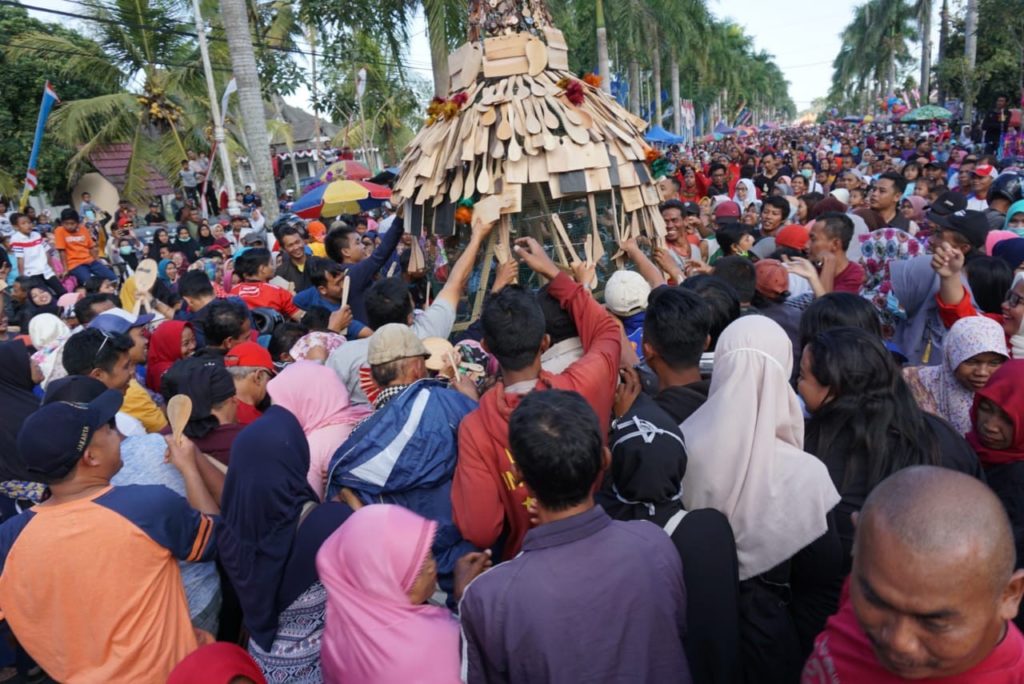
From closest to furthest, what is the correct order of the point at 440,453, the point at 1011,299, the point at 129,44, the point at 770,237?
the point at 440,453
the point at 1011,299
the point at 770,237
the point at 129,44

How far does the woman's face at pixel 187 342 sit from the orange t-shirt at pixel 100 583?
6.83 ft

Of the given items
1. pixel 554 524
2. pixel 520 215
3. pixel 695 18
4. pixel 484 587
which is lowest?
pixel 484 587

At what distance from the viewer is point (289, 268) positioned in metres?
6.79

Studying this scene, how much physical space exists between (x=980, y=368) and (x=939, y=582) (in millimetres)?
2040

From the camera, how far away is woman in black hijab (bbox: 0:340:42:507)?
384cm

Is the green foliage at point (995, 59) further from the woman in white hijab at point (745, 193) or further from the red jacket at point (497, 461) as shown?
the red jacket at point (497, 461)

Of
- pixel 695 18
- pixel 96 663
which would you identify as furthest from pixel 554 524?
pixel 695 18

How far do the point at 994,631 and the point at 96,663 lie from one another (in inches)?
97.3

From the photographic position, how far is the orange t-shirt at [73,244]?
33.6ft

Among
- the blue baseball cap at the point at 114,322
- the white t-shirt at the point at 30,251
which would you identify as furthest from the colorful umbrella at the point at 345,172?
the blue baseball cap at the point at 114,322

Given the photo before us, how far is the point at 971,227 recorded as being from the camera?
4270 millimetres

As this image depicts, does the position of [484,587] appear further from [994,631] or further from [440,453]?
[994,631]

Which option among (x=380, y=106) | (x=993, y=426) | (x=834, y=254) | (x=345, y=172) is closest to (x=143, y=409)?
(x=993, y=426)

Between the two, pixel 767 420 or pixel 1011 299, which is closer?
pixel 767 420
